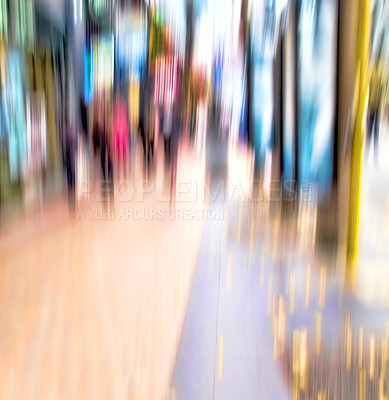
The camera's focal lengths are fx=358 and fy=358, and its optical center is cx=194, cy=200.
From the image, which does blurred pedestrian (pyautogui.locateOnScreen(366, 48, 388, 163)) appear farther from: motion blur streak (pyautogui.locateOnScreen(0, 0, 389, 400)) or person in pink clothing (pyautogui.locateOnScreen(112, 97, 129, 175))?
person in pink clothing (pyautogui.locateOnScreen(112, 97, 129, 175))

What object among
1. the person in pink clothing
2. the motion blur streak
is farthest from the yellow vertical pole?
the person in pink clothing

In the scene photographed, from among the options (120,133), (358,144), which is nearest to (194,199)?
(120,133)

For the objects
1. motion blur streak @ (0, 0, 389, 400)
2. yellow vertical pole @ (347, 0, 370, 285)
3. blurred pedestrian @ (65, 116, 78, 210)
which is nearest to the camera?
motion blur streak @ (0, 0, 389, 400)

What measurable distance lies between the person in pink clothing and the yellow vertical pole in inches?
22.4

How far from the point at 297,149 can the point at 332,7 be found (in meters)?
0.27

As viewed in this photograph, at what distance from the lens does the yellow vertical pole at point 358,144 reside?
0.63 meters

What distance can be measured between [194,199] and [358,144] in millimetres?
493

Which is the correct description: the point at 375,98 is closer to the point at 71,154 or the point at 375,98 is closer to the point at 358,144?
the point at 358,144

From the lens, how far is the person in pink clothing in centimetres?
94

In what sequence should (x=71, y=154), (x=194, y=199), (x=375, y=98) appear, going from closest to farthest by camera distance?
1. (x=375, y=98)
2. (x=71, y=154)
3. (x=194, y=199)

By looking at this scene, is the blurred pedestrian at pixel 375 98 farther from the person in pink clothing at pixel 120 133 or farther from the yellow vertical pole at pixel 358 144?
the person in pink clothing at pixel 120 133

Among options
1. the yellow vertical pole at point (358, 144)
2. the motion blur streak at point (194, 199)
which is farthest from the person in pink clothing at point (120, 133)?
the yellow vertical pole at point (358, 144)

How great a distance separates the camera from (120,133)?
988 mm

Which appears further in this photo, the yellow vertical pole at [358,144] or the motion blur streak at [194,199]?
the yellow vertical pole at [358,144]
